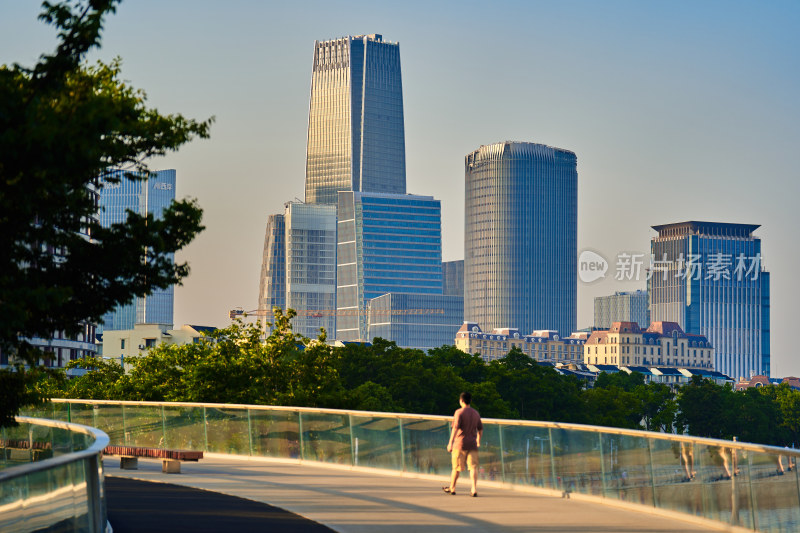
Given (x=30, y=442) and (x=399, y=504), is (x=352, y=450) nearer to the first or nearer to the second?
(x=30, y=442)

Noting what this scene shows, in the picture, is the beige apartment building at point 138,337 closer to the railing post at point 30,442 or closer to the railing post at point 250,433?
the railing post at point 250,433

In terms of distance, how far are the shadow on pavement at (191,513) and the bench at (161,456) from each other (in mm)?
3333

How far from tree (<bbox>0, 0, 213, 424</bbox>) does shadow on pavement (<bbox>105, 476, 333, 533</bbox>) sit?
2270 millimetres

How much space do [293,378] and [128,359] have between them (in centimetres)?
1124

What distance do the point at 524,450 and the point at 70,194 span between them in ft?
31.1

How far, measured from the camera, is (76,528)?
42.1 feet

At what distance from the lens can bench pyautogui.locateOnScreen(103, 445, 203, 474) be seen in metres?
24.5

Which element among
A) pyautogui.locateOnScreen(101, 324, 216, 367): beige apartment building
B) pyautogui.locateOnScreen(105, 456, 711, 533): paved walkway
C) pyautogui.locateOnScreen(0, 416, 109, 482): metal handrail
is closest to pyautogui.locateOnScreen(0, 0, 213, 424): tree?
pyautogui.locateOnScreen(0, 416, 109, 482): metal handrail

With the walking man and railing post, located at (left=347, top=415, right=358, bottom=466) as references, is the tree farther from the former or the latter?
railing post, located at (left=347, top=415, right=358, bottom=466)

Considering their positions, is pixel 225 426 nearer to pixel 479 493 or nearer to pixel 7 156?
pixel 479 493

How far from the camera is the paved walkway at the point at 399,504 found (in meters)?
16.1

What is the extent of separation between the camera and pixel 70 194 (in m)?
14.9

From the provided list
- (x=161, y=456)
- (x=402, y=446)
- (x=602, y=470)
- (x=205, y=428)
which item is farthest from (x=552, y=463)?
(x=205, y=428)

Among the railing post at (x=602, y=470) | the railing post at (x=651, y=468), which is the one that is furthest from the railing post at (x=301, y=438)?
the railing post at (x=651, y=468)
